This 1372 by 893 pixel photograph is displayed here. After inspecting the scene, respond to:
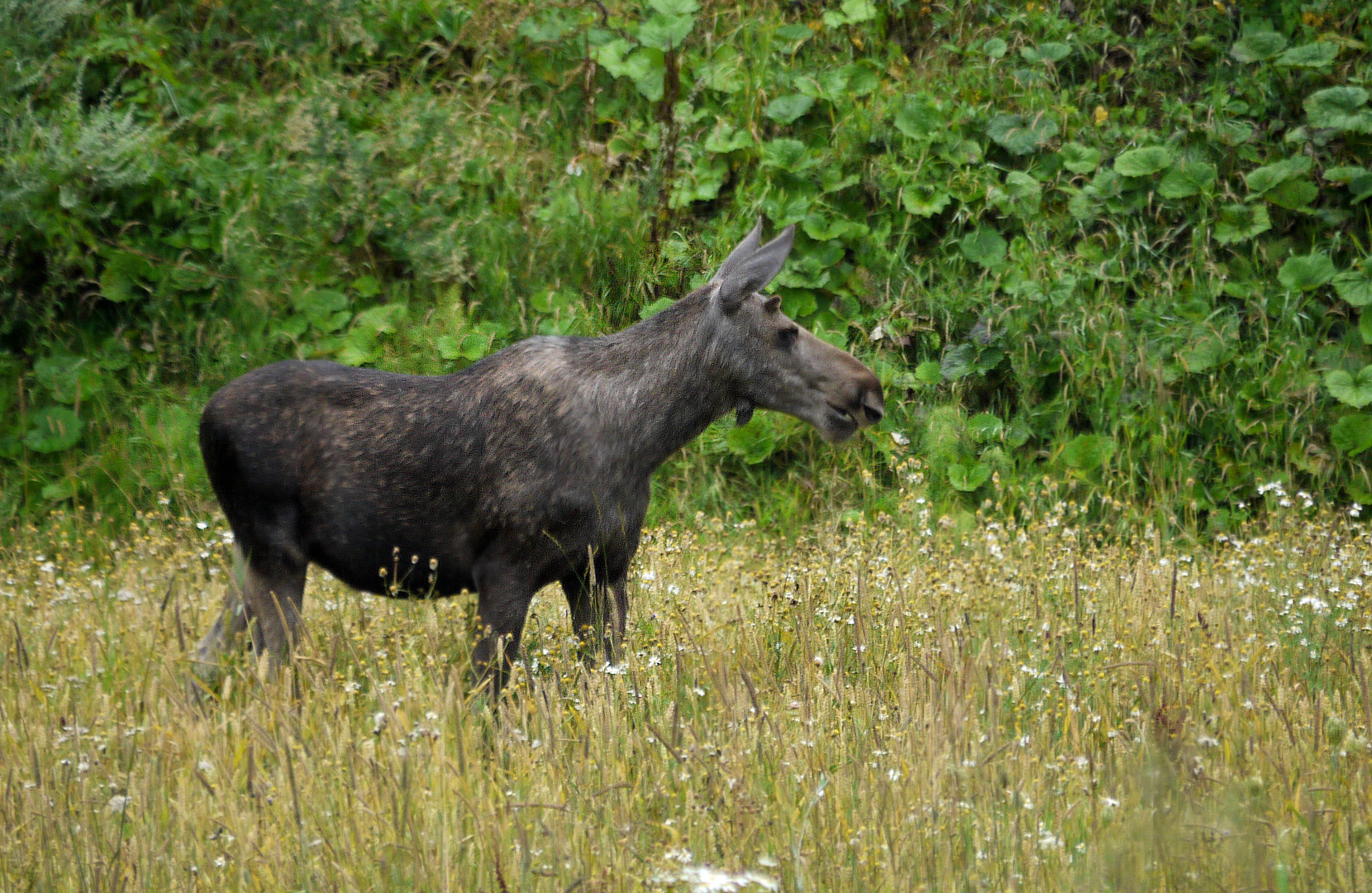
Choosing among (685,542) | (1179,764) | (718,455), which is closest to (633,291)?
(718,455)

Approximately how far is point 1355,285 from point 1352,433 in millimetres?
1060

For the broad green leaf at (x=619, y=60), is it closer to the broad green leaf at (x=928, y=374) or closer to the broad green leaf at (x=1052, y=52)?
the broad green leaf at (x=1052, y=52)

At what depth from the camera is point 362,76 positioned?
34.6 feet

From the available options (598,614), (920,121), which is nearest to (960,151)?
(920,121)

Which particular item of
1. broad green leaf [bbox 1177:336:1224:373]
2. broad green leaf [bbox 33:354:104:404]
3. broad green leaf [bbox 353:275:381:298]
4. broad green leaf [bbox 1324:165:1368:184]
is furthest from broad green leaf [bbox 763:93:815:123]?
broad green leaf [bbox 33:354:104:404]

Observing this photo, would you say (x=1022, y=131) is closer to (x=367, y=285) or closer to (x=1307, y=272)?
→ (x=1307, y=272)

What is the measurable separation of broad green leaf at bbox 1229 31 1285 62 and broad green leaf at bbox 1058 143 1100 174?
1.38 meters

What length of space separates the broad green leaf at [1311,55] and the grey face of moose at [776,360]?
5.83 metres

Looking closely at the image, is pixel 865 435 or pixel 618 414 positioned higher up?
pixel 618 414

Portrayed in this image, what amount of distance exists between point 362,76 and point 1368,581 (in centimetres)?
815

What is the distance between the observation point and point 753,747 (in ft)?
13.0

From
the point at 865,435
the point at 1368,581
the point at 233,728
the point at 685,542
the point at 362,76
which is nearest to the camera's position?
Result: the point at 233,728

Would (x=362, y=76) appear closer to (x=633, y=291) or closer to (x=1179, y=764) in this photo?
(x=633, y=291)

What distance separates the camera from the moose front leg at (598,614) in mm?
5145
